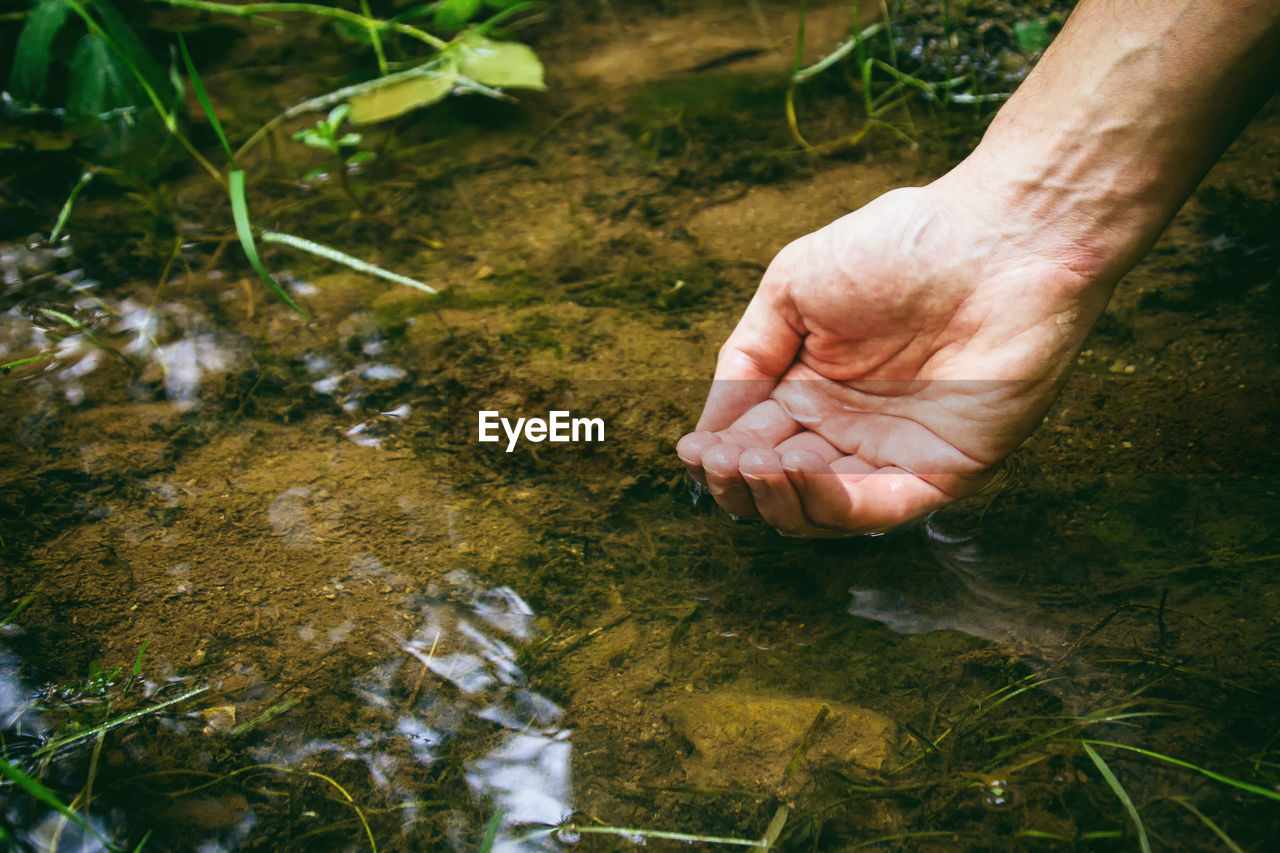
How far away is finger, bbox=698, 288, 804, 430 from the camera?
5.63 ft

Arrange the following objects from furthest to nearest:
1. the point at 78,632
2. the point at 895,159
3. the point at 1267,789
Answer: the point at 895,159 → the point at 78,632 → the point at 1267,789

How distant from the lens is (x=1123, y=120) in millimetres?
1546

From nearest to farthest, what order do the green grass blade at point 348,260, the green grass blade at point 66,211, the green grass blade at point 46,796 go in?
the green grass blade at point 46,796, the green grass blade at point 348,260, the green grass blade at point 66,211

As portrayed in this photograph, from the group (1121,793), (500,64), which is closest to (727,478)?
(1121,793)

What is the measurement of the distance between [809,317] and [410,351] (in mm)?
1052

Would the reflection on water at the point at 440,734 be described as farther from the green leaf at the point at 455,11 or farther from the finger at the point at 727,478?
the green leaf at the point at 455,11

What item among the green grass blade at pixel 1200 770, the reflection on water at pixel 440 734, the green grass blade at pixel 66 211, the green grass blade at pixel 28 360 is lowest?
the reflection on water at pixel 440 734

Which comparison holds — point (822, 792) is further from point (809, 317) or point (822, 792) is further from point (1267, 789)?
point (809, 317)

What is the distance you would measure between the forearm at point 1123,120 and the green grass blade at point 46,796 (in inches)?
75.2

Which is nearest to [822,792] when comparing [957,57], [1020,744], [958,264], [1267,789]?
[1020,744]

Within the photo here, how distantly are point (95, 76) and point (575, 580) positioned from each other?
253cm

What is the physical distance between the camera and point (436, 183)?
2.73 meters

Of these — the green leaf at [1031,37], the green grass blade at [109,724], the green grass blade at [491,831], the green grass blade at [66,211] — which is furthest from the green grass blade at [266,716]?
the green leaf at [1031,37]

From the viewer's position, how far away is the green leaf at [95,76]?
2.72 meters
